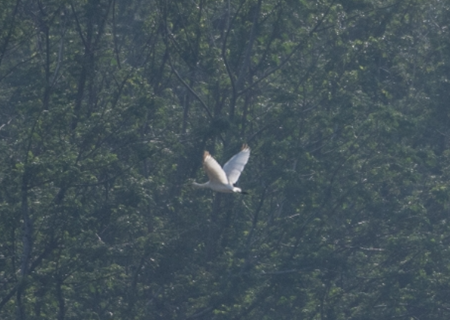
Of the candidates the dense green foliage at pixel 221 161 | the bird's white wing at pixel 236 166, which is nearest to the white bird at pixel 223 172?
the bird's white wing at pixel 236 166

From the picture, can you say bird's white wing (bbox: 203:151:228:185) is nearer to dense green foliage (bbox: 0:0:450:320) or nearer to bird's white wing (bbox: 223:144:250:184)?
bird's white wing (bbox: 223:144:250:184)

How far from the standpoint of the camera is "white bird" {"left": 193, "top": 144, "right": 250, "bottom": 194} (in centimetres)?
1525

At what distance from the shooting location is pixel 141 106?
68.1ft

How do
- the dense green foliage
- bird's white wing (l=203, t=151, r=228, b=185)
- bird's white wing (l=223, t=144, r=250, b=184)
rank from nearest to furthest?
bird's white wing (l=203, t=151, r=228, b=185) → bird's white wing (l=223, t=144, r=250, b=184) → the dense green foliage

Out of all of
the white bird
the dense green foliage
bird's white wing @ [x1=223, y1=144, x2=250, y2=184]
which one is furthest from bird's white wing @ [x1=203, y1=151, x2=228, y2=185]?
the dense green foliage

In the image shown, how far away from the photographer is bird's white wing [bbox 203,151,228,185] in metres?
15.2

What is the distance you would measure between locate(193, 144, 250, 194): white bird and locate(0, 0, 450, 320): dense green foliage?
354cm

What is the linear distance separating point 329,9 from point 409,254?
4930mm

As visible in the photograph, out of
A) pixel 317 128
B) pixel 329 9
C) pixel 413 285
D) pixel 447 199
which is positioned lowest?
pixel 413 285

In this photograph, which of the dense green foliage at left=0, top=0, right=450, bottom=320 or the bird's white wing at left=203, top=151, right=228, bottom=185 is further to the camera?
the dense green foliage at left=0, top=0, right=450, bottom=320

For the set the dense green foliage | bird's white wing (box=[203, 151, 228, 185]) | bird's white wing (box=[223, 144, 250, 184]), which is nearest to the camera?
bird's white wing (box=[203, 151, 228, 185])

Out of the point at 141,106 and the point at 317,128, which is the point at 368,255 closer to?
the point at 317,128

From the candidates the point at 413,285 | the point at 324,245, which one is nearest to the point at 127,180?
the point at 324,245

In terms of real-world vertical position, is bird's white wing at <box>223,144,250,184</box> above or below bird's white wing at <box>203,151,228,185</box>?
above
